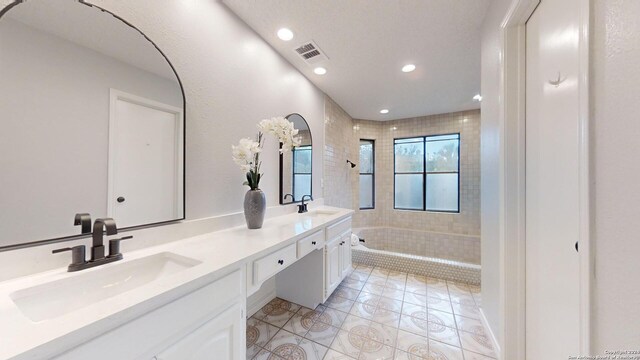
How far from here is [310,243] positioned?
5.29 feet

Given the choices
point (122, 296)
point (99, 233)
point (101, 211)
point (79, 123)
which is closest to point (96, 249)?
point (99, 233)

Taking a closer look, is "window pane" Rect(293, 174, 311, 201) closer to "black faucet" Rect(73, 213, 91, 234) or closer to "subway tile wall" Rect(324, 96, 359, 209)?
"subway tile wall" Rect(324, 96, 359, 209)

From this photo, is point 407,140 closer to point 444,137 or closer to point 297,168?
point 444,137

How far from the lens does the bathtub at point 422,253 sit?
8.25 feet

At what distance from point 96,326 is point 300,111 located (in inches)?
89.7

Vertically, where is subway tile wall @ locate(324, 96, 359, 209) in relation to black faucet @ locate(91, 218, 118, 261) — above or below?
above

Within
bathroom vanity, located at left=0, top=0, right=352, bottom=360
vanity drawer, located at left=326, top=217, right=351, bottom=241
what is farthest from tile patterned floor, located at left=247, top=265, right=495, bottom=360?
bathroom vanity, located at left=0, top=0, right=352, bottom=360

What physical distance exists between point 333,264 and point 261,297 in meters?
0.72

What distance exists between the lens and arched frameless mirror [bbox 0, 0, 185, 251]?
0.77 meters

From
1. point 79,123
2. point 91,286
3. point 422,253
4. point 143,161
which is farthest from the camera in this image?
point 422,253

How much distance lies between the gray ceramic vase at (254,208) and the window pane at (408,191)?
11.2 feet

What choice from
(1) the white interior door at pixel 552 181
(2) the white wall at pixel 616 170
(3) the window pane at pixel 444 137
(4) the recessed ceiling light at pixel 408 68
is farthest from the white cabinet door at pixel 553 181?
(3) the window pane at pixel 444 137

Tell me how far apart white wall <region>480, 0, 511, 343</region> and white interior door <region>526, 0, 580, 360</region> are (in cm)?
16

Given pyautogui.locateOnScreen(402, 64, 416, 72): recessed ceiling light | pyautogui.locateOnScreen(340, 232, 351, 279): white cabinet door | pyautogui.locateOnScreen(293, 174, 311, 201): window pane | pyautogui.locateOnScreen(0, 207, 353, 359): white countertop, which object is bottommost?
pyautogui.locateOnScreen(340, 232, 351, 279): white cabinet door
